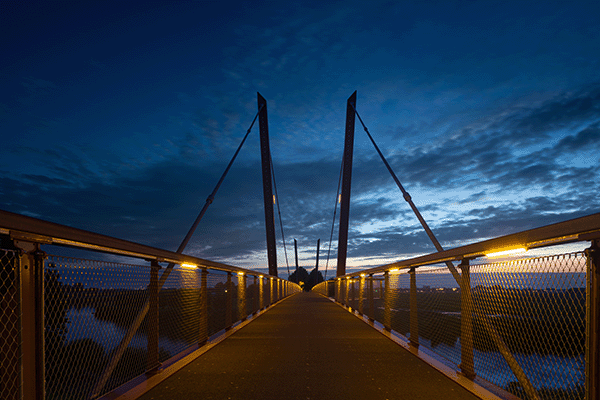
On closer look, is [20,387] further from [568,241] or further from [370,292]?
[370,292]

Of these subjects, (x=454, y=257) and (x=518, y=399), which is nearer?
(x=518, y=399)

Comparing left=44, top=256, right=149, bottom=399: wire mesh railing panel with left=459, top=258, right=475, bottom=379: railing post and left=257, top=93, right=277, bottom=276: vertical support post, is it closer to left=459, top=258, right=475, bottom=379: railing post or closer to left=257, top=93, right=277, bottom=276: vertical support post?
left=459, top=258, right=475, bottom=379: railing post

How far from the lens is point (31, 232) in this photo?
6.29 ft

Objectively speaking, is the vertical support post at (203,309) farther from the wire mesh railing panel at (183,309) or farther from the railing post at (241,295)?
the railing post at (241,295)

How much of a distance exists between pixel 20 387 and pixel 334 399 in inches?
77.8

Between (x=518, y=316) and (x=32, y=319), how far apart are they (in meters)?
3.78

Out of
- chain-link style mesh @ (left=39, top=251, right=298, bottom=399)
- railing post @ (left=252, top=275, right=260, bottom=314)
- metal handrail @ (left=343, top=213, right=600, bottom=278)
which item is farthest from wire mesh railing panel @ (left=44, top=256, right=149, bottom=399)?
railing post @ (left=252, top=275, right=260, bottom=314)

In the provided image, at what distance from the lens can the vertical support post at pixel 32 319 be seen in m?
1.90

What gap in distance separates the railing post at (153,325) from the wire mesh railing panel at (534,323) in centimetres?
290

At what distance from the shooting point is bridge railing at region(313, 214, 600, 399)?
1981mm

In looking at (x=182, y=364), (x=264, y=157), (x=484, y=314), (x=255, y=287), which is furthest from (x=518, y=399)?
(x=264, y=157)

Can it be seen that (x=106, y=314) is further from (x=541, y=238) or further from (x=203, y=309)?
(x=541, y=238)

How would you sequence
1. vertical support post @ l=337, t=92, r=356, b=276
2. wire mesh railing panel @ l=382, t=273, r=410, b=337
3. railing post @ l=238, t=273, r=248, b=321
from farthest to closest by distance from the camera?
1. vertical support post @ l=337, t=92, r=356, b=276
2. railing post @ l=238, t=273, r=248, b=321
3. wire mesh railing panel @ l=382, t=273, r=410, b=337

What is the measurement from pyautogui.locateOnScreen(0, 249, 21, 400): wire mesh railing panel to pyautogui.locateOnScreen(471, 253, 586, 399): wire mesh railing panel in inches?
111
